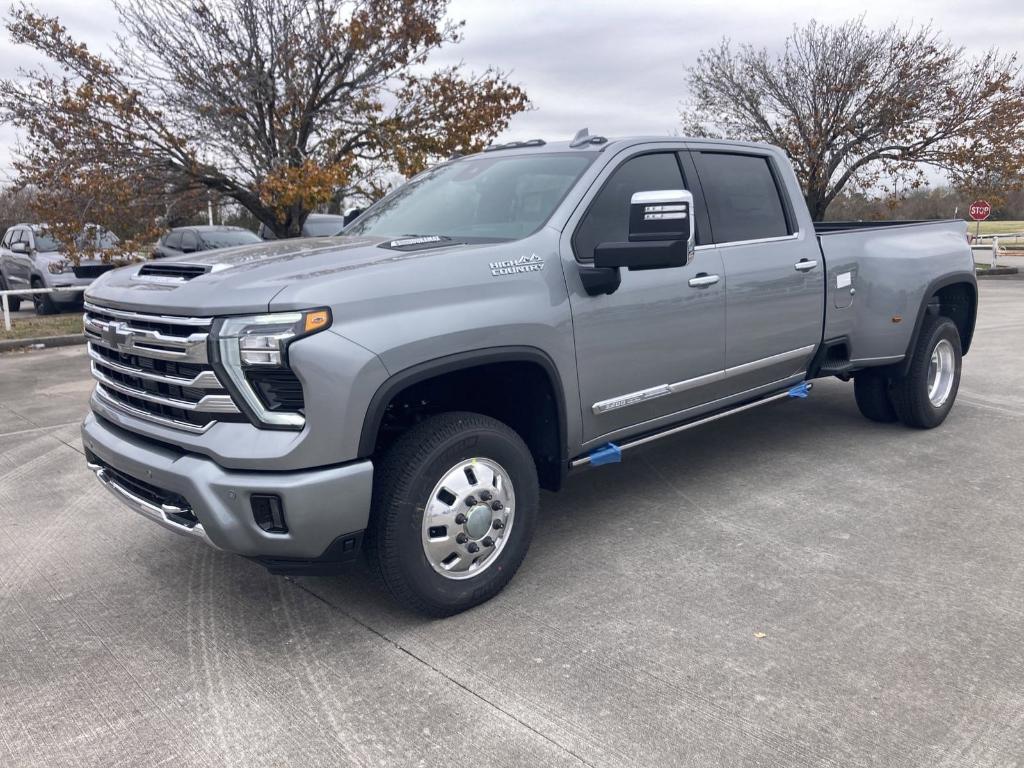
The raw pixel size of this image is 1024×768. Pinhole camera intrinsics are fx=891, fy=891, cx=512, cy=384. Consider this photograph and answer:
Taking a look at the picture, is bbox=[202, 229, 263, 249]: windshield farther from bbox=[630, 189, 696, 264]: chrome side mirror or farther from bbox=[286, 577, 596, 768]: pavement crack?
bbox=[630, 189, 696, 264]: chrome side mirror

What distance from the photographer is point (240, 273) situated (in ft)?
10.7

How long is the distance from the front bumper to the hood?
0.56 m

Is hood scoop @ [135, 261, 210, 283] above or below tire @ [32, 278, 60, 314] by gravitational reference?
above

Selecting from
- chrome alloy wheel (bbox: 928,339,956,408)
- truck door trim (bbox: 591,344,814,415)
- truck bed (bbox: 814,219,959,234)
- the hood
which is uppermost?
the hood

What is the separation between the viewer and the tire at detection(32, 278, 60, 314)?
15.0 m

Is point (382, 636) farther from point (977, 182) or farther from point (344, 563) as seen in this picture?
point (977, 182)

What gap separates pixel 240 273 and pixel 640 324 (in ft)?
5.91

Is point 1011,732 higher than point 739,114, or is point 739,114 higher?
point 739,114

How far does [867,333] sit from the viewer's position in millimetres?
5613

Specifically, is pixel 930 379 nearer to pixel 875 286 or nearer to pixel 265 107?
pixel 875 286

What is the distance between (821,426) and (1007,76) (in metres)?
20.7

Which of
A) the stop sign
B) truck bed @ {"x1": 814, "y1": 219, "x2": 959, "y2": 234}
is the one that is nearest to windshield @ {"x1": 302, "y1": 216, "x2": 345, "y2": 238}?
truck bed @ {"x1": 814, "y1": 219, "x2": 959, "y2": 234}

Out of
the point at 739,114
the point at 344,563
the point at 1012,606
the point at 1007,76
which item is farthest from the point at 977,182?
the point at 344,563

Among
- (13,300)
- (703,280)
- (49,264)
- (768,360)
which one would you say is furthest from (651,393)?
(13,300)
